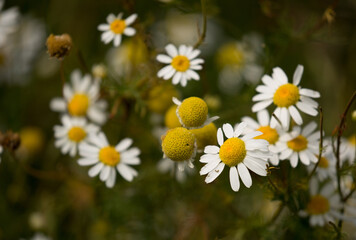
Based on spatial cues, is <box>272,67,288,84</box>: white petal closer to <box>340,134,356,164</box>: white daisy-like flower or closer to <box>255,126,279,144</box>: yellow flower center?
<box>255,126,279,144</box>: yellow flower center

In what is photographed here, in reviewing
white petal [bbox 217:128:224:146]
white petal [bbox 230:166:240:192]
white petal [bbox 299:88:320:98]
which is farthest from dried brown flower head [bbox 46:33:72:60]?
white petal [bbox 299:88:320:98]

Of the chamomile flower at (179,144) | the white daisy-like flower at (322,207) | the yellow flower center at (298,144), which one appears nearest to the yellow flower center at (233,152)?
the chamomile flower at (179,144)

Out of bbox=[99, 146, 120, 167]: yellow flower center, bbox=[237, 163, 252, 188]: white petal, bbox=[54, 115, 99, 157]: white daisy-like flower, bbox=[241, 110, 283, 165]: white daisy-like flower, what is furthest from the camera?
bbox=[54, 115, 99, 157]: white daisy-like flower

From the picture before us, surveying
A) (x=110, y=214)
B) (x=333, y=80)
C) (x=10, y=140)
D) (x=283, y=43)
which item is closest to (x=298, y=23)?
(x=333, y=80)

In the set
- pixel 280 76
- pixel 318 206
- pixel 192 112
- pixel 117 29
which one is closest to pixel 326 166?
pixel 318 206

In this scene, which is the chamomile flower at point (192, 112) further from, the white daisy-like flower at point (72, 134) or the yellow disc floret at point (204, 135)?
the white daisy-like flower at point (72, 134)

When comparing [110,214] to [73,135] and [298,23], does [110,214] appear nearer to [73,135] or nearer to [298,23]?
[73,135]
